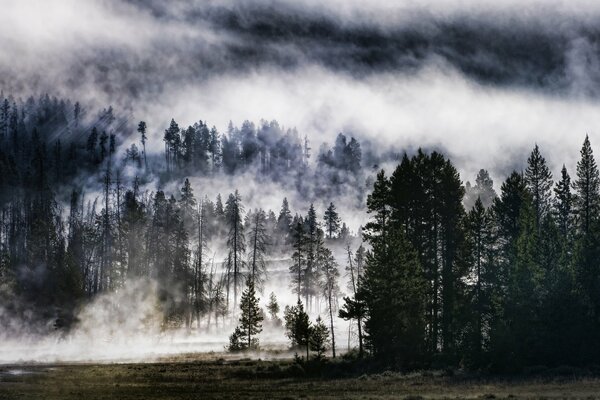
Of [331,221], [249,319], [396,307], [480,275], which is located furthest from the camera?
[331,221]

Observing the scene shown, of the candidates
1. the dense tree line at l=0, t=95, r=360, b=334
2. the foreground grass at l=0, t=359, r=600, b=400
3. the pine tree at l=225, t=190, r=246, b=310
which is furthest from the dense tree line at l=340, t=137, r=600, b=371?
the pine tree at l=225, t=190, r=246, b=310

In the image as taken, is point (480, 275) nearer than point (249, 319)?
Yes

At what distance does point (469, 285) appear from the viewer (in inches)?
2073

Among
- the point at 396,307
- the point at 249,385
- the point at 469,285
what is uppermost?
the point at 469,285

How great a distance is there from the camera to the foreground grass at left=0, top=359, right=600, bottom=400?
34219 millimetres

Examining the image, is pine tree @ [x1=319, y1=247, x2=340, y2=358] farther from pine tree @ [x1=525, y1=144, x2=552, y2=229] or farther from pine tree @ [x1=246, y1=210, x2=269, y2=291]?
pine tree @ [x1=525, y1=144, x2=552, y2=229]

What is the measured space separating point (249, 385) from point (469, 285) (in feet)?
73.3

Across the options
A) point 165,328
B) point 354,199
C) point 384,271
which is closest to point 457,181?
point 384,271

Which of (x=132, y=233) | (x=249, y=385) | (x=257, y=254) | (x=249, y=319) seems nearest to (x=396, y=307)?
(x=249, y=385)

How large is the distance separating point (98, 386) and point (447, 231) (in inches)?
1299

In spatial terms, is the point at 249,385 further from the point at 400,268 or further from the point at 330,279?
the point at 330,279

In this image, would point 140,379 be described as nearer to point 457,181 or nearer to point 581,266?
point 457,181

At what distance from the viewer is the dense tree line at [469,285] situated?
155ft

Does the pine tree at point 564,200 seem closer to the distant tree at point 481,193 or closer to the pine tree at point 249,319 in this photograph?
the pine tree at point 249,319
